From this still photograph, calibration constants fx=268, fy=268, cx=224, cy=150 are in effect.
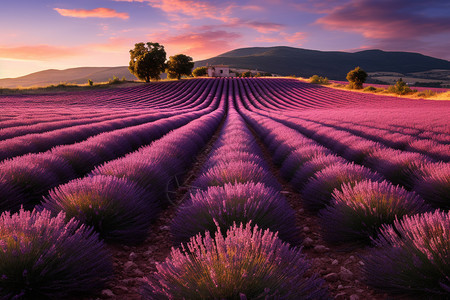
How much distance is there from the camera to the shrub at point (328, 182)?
311cm

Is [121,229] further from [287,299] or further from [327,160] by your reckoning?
[327,160]

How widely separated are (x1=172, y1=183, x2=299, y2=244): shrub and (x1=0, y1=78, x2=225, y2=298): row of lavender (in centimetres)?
60

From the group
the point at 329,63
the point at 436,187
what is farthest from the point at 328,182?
the point at 329,63

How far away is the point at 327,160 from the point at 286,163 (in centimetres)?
122

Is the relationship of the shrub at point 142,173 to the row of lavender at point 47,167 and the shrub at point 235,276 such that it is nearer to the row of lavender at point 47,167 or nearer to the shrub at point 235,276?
the row of lavender at point 47,167

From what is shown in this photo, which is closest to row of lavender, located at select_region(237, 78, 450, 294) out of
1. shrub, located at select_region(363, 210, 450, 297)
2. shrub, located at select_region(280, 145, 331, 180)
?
shrub, located at select_region(363, 210, 450, 297)

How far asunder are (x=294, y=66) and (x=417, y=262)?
5743 inches

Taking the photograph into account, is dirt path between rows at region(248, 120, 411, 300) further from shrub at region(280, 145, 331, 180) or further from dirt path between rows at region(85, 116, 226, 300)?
shrub at region(280, 145, 331, 180)

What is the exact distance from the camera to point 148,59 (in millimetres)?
48469

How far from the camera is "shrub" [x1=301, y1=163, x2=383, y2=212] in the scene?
311 cm

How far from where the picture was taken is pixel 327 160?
397 centimetres

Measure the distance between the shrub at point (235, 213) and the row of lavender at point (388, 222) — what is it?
0.54 meters

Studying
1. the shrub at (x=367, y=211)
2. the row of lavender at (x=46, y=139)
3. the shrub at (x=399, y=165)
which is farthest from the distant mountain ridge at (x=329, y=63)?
the shrub at (x=367, y=211)

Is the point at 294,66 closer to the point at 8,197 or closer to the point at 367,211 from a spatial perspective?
the point at 367,211
